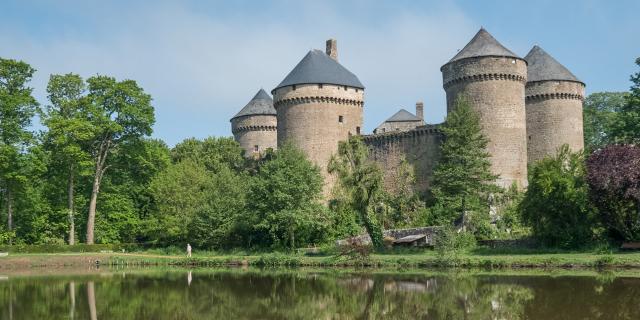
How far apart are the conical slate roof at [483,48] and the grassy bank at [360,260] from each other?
1393 cm

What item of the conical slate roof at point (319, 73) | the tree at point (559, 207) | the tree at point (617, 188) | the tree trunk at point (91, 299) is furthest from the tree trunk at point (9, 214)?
the tree at point (617, 188)

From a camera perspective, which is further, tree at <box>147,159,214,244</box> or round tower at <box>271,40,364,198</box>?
round tower at <box>271,40,364,198</box>

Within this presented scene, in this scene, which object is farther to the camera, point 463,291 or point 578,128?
point 578,128

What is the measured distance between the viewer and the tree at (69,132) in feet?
127

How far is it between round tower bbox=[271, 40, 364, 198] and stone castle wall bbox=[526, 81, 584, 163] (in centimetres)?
1034

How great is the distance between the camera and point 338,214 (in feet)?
127

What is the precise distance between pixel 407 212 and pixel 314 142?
282 inches

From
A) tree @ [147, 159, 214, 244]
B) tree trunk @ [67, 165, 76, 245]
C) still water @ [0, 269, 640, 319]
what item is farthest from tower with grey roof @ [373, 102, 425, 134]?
still water @ [0, 269, 640, 319]

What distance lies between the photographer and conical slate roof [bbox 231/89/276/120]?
55.3 m

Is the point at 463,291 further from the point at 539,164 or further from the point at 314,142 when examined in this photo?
the point at 314,142

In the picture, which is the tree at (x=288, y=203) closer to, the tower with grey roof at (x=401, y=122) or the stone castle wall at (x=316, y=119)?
the stone castle wall at (x=316, y=119)

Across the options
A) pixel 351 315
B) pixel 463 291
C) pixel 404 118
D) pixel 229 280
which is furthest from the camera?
pixel 404 118

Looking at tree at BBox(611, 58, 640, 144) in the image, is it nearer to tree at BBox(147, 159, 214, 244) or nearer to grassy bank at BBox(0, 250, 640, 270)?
grassy bank at BBox(0, 250, 640, 270)

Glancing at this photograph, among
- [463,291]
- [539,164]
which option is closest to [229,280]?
[463,291]
